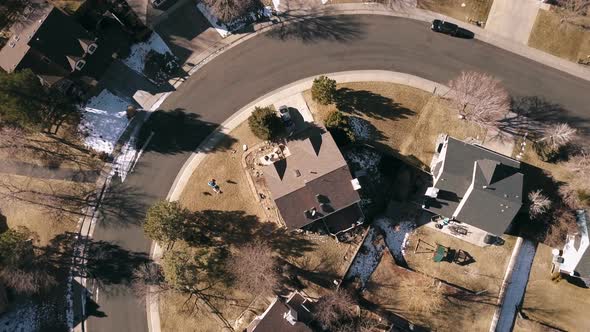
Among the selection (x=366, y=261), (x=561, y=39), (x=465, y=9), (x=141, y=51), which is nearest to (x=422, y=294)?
(x=366, y=261)

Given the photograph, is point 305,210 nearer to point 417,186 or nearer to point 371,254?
point 371,254

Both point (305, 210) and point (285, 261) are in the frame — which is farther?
point (285, 261)

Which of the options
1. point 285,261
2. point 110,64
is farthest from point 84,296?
point 110,64

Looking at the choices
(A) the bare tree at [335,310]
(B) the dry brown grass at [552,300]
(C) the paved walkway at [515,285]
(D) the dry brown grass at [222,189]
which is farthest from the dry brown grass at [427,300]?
(D) the dry brown grass at [222,189]

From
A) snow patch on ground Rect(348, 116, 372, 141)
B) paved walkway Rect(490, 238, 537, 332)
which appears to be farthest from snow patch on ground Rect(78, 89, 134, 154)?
paved walkway Rect(490, 238, 537, 332)

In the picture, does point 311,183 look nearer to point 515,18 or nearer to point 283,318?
point 283,318

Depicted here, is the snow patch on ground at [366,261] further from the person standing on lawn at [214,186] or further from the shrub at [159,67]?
the shrub at [159,67]
